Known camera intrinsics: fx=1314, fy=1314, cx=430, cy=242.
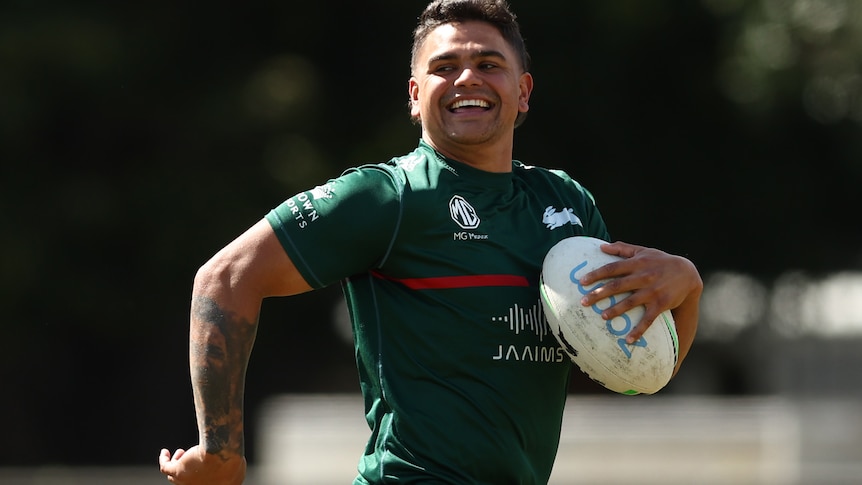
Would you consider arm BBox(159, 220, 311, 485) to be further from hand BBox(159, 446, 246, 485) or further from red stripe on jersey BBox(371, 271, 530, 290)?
red stripe on jersey BBox(371, 271, 530, 290)

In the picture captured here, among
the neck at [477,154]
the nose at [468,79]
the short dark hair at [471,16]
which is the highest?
the short dark hair at [471,16]

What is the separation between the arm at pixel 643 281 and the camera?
3781mm

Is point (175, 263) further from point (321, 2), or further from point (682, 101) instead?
point (682, 101)

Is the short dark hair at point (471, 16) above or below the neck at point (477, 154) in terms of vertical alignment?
above

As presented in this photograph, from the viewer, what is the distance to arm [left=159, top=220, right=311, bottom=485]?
3.71 metres

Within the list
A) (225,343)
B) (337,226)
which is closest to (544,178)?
(337,226)

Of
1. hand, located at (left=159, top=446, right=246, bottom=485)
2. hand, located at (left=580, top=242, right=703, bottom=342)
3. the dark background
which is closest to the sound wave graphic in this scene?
hand, located at (left=580, top=242, right=703, bottom=342)

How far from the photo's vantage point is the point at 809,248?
15.6 metres

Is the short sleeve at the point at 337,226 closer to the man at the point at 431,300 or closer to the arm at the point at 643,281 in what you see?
the man at the point at 431,300

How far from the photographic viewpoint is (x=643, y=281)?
12.6 feet

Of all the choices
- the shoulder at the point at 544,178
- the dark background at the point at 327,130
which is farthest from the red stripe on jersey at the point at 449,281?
the dark background at the point at 327,130

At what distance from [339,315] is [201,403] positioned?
42.9 feet

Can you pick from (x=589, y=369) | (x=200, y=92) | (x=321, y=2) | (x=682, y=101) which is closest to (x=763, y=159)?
(x=682, y=101)

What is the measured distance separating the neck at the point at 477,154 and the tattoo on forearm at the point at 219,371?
0.87m
